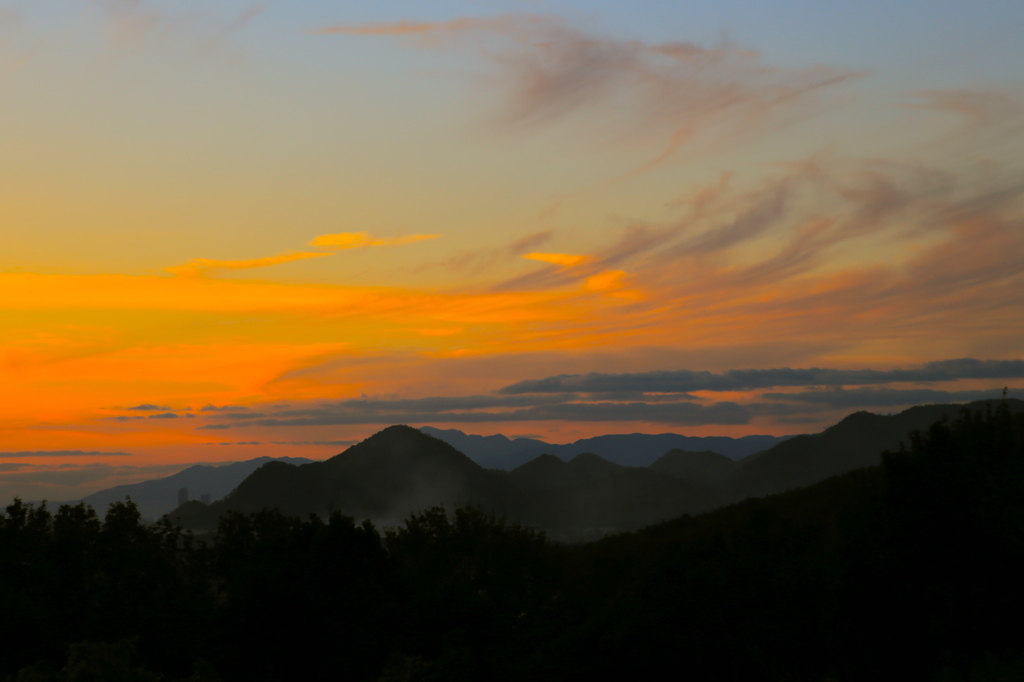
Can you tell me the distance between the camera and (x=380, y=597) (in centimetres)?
5997

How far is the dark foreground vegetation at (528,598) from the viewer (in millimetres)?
44219

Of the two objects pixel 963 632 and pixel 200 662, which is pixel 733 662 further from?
pixel 200 662

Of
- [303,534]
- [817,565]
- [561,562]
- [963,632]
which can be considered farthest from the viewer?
[561,562]

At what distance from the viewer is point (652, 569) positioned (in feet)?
186

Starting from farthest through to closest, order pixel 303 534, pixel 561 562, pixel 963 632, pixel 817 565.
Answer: pixel 561 562 → pixel 303 534 → pixel 817 565 → pixel 963 632

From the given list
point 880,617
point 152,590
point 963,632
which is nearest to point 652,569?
point 880,617

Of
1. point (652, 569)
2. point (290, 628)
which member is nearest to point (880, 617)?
point (652, 569)

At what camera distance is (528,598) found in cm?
7031

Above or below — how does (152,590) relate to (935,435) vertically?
below

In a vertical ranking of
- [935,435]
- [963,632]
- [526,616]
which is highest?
[935,435]

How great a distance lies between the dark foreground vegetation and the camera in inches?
1741

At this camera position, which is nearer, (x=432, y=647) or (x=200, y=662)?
(x=200, y=662)

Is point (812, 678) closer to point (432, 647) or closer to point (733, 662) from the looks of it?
point (733, 662)

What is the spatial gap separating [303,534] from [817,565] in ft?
109
